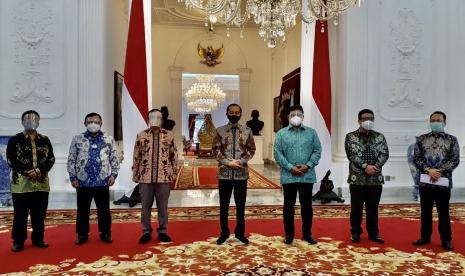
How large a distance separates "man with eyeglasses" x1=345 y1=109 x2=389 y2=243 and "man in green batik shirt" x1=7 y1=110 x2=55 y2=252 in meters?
2.92

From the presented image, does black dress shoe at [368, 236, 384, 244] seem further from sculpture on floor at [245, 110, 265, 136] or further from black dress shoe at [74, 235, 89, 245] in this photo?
sculpture on floor at [245, 110, 265, 136]

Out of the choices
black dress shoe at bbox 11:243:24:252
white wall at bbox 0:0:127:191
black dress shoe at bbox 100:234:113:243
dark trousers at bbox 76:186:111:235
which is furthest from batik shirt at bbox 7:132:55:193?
white wall at bbox 0:0:127:191

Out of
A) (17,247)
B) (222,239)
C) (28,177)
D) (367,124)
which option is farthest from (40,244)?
(367,124)

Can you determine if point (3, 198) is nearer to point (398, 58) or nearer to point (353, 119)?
point (353, 119)

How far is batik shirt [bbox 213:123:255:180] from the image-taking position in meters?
3.76

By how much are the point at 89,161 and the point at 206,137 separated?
12171 millimetres

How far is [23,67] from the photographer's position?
5.96m

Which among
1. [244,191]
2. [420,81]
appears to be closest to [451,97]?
[420,81]

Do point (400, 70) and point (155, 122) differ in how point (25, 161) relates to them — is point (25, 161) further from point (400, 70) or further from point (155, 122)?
point (400, 70)

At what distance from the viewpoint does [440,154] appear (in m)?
3.71

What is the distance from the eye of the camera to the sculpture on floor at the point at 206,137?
15.4m

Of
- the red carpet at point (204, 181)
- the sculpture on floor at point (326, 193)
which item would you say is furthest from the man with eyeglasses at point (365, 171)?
the red carpet at point (204, 181)

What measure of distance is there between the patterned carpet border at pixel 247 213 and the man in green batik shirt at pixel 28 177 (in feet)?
3.51

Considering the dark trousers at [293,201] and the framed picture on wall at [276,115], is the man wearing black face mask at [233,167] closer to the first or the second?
the dark trousers at [293,201]
